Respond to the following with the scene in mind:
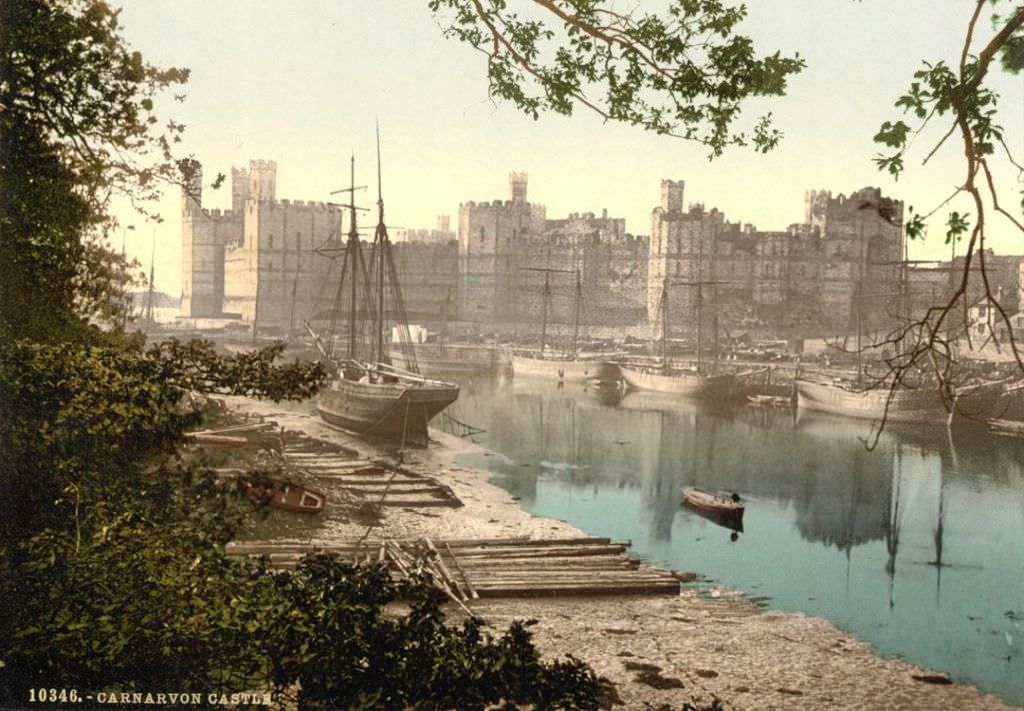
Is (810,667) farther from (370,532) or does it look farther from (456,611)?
(370,532)

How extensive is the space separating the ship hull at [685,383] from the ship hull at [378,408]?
13.5m

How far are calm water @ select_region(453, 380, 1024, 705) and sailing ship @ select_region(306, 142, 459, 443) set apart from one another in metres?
1.10

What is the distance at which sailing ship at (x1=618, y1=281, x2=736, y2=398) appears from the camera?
24547 millimetres

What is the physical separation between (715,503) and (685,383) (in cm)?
1442

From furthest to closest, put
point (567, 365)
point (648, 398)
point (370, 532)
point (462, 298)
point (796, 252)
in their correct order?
point (462, 298)
point (567, 365)
point (648, 398)
point (796, 252)
point (370, 532)

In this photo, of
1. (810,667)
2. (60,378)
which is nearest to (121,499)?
(60,378)

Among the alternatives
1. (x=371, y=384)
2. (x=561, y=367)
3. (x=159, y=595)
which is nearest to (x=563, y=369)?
(x=561, y=367)

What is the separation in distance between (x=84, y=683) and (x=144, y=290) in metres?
3.50

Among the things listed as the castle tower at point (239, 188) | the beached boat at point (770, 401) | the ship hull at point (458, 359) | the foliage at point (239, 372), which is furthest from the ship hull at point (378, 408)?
the beached boat at point (770, 401)

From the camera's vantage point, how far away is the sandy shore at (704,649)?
18.2 feet

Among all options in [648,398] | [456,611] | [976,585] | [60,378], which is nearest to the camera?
[60,378]

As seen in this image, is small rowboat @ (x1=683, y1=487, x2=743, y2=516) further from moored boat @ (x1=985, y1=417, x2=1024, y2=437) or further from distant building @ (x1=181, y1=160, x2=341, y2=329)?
moored boat @ (x1=985, y1=417, x2=1024, y2=437)

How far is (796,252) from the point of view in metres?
18.5

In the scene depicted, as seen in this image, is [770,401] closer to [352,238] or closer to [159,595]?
[352,238]
